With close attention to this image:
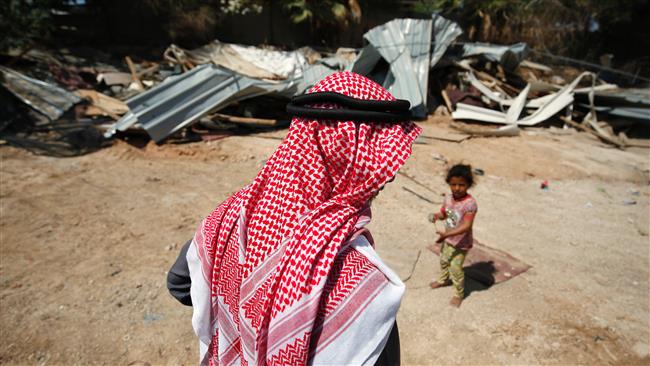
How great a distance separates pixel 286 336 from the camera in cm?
92

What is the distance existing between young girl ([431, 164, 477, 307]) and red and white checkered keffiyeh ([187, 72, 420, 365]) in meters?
1.88

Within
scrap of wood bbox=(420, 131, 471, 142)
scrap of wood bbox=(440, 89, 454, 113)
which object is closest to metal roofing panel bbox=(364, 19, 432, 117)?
scrap of wood bbox=(440, 89, 454, 113)

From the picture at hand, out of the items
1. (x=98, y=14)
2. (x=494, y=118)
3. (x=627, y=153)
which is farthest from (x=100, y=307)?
(x=98, y=14)

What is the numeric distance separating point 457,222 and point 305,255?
7.64ft

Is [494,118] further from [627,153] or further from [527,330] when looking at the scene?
[527,330]

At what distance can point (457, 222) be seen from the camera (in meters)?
2.98

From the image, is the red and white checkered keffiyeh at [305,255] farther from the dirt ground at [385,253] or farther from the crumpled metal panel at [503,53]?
the crumpled metal panel at [503,53]

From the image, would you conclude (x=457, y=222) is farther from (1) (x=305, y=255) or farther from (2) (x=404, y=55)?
(2) (x=404, y=55)

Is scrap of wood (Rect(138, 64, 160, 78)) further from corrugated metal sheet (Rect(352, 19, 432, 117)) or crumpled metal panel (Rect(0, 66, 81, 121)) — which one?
corrugated metal sheet (Rect(352, 19, 432, 117))

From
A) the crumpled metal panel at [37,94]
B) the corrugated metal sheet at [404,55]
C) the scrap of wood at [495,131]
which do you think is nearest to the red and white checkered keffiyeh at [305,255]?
the crumpled metal panel at [37,94]

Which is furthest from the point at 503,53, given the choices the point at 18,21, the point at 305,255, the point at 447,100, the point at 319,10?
the point at 305,255

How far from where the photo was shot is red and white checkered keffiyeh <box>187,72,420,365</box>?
921 millimetres

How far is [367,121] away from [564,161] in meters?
7.62

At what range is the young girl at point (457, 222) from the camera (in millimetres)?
2898
